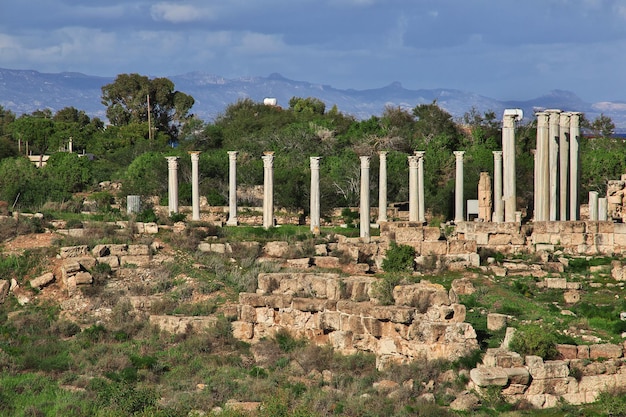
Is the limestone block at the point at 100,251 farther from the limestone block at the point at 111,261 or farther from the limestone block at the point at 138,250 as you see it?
the limestone block at the point at 138,250

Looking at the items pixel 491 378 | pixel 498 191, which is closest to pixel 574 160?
pixel 498 191

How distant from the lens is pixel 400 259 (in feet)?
120

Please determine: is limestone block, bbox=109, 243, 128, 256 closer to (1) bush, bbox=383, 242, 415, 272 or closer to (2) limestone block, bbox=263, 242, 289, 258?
(2) limestone block, bbox=263, 242, 289, 258

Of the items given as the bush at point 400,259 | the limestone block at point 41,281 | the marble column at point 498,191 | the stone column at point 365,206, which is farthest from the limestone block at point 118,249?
the marble column at point 498,191

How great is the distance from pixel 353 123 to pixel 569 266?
48.1 meters

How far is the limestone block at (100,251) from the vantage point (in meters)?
35.0

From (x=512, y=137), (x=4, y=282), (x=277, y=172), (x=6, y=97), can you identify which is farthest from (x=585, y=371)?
(x=6, y=97)

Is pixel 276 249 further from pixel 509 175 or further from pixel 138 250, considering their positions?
pixel 509 175

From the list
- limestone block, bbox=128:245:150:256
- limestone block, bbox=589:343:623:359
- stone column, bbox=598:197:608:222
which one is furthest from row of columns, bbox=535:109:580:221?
limestone block, bbox=589:343:623:359

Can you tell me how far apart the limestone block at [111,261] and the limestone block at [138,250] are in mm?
894

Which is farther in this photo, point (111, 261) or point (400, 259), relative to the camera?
point (400, 259)

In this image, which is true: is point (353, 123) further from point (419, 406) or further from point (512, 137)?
point (419, 406)

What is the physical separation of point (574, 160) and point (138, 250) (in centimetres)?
1774

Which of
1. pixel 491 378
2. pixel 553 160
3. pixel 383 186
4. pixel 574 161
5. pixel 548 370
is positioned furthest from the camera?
pixel 383 186
